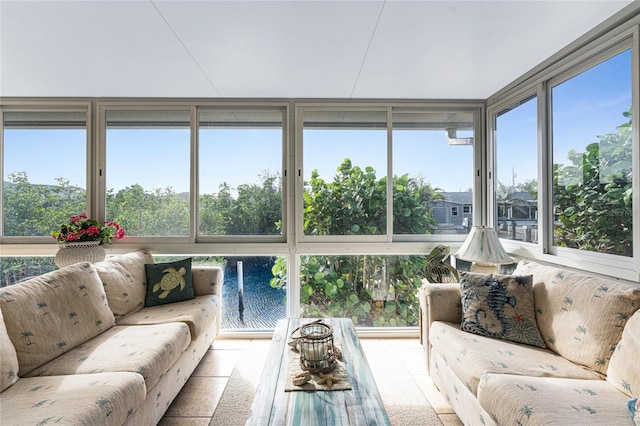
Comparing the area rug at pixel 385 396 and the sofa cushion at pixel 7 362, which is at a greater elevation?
the sofa cushion at pixel 7 362

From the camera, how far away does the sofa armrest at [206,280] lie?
3080 mm

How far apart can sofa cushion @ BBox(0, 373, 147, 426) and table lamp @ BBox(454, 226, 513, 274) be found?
2616mm

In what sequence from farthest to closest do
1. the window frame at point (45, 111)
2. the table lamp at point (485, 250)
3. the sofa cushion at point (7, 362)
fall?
the window frame at point (45, 111) < the table lamp at point (485, 250) < the sofa cushion at point (7, 362)

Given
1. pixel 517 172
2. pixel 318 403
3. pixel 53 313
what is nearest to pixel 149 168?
pixel 53 313

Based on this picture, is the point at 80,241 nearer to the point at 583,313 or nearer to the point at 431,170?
the point at 431,170

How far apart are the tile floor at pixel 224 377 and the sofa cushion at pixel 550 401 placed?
0.67 meters

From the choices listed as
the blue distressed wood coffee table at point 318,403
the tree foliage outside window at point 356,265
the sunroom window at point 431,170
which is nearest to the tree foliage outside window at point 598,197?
the sunroom window at point 431,170

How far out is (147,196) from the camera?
139 inches

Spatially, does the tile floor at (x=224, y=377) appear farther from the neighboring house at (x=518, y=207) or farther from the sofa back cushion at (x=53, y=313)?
the neighboring house at (x=518, y=207)

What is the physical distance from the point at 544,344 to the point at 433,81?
227cm

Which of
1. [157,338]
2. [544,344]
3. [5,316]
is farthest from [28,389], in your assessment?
[544,344]

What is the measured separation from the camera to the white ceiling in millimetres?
1899

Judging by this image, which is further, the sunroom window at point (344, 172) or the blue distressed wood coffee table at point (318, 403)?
the sunroom window at point (344, 172)

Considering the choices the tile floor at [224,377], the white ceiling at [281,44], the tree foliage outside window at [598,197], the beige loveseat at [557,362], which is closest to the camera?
the beige loveseat at [557,362]
